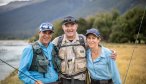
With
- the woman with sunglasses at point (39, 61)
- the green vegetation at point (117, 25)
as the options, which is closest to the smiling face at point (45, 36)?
the woman with sunglasses at point (39, 61)

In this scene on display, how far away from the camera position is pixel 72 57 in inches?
74.4

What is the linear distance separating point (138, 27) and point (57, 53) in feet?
4.89

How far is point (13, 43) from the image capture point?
9.80ft

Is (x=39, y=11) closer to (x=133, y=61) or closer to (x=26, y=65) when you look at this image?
(x=133, y=61)

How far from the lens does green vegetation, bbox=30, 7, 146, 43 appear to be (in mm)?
3061

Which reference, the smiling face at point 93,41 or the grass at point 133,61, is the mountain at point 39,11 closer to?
the grass at point 133,61

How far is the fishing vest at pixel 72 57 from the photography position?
1.89 meters

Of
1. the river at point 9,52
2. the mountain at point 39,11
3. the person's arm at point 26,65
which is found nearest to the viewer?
the person's arm at point 26,65

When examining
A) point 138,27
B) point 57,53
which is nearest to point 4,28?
point 57,53

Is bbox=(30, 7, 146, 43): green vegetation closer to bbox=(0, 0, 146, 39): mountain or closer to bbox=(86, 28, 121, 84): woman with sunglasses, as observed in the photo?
bbox=(0, 0, 146, 39): mountain

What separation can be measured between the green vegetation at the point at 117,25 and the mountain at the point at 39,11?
0.31ft

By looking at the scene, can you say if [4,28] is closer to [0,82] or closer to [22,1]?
[22,1]

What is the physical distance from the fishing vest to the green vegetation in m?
0.89

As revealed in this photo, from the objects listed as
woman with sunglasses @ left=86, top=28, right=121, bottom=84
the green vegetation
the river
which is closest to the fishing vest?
woman with sunglasses @ left=86, top=28, right=121, bottom=84
